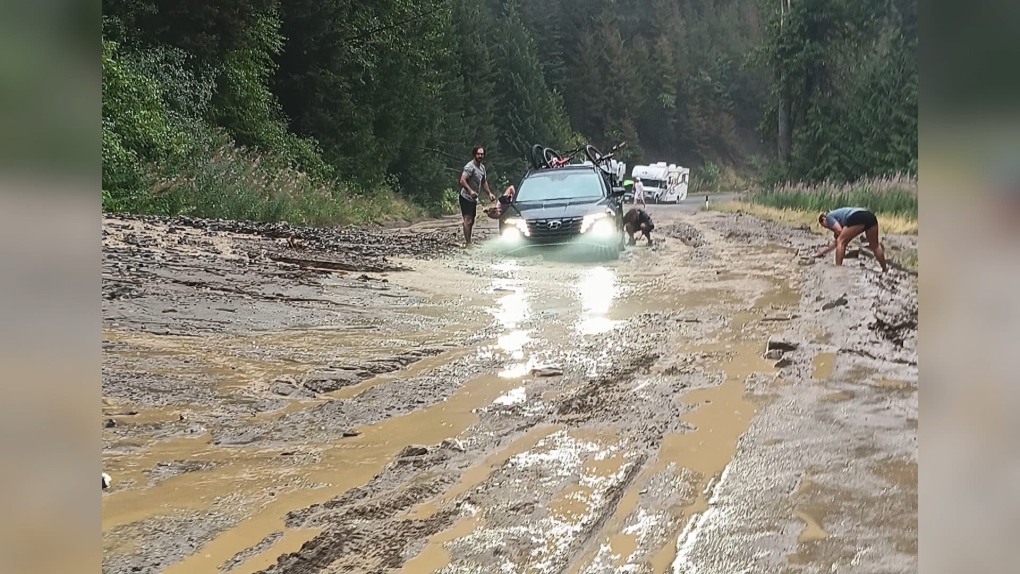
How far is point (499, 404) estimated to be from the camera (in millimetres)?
2027

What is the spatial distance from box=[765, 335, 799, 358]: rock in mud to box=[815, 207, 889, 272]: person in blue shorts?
259 mm

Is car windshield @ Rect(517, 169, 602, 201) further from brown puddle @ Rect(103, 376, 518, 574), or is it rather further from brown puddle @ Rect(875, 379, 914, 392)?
brown puddle @ Rect(875, 379, 914, 392)

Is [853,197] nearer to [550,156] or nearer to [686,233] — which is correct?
[686,233]

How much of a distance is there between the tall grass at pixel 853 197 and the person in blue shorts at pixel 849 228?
0.02 meters

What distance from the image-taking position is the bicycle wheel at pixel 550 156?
7.26 ft

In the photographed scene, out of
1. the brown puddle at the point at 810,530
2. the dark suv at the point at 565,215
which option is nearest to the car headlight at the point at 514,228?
the dark suv at the point at 565,215

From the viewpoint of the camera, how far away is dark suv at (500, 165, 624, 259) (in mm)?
2180

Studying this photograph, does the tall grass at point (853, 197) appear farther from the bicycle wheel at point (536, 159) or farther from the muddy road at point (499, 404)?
the bicycle wheel at point (536, 159)

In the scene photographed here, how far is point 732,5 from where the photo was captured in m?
2.14

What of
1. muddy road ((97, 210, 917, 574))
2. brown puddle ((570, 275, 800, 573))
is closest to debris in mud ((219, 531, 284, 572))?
muddy road ((97, 210, 917, 574))

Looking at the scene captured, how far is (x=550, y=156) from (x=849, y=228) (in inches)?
33.4

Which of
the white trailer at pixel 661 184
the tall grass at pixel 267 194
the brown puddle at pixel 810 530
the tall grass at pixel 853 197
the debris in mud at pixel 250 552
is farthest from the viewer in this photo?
the tall grass at pixel 267 194
